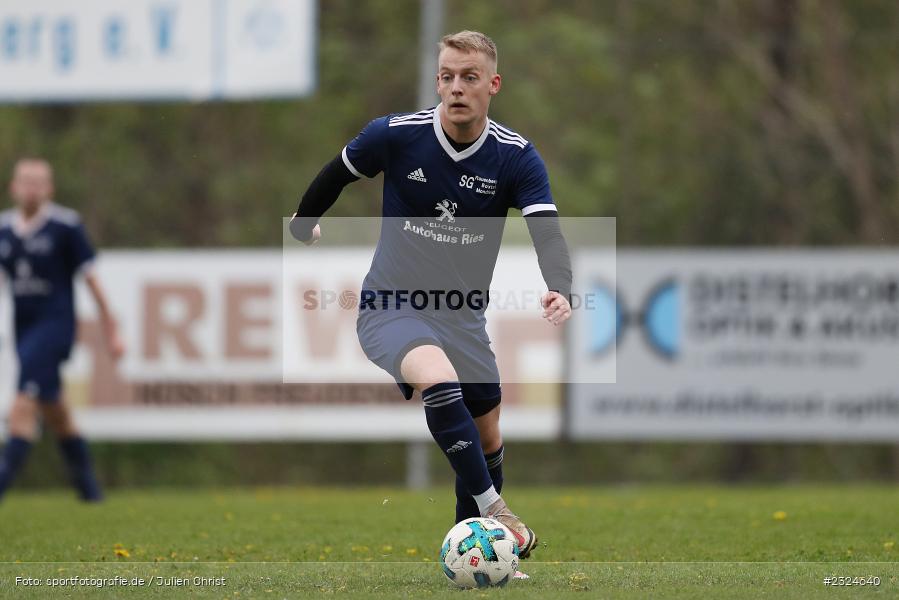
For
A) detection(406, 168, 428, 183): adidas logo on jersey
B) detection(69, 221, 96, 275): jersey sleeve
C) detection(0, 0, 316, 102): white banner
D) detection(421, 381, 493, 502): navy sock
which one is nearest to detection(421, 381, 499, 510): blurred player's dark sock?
detection(421, 381, 493, 502): navy sock

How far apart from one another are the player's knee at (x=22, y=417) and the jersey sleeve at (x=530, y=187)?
5533 millimetres

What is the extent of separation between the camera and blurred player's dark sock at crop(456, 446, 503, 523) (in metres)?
6.83

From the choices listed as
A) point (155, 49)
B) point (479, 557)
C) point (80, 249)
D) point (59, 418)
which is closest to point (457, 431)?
point (479, 557)

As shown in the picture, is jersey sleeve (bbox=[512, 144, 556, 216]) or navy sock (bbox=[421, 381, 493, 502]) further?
jersey sleeve (bbox=[512, 144, 556, 216])

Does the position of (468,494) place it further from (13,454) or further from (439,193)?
(13,454)

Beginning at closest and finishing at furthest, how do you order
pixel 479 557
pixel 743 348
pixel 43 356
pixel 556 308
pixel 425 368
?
pixel 479 557 → pixel 556 308 → pixel 425 368 → pixel 43 356 → pixel 743 348

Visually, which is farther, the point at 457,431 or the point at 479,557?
the point at 457,431

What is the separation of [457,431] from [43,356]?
18.5ft

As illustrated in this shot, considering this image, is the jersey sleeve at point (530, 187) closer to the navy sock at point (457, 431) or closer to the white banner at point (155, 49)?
the navy sock at point (457, 431)

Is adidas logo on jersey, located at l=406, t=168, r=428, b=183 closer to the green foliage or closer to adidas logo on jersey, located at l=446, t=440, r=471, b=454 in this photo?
adidas logo on jersey, located at l=446, t=440, r=471, b=454

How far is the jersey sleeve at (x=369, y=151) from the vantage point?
668 cm

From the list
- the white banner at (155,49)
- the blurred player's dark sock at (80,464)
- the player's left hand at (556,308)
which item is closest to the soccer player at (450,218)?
the player's left hand at (556,308)

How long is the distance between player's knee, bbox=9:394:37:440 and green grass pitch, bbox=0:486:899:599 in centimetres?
60

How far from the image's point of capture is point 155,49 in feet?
48.9
